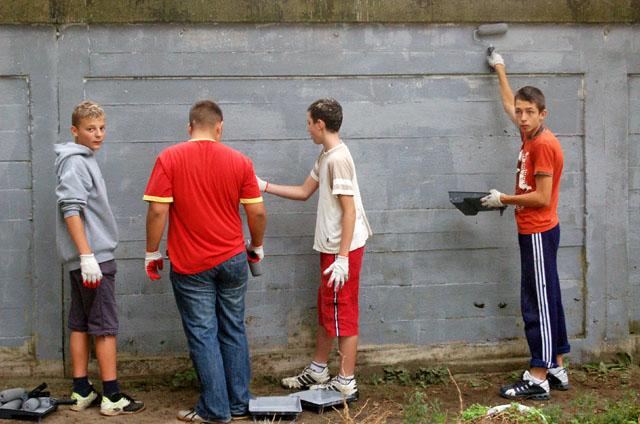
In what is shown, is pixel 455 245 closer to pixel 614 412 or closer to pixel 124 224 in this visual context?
pixel 614 412

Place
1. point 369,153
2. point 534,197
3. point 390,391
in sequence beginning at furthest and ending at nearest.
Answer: point 369,153
point 390,391
point 534,197

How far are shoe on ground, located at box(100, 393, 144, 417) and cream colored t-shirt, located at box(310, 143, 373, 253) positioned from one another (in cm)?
156

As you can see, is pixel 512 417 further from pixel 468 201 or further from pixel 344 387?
pixel 468 201

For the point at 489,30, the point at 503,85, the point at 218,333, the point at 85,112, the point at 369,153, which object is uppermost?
the point at 489,30

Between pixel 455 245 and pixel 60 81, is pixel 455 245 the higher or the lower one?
the lower one

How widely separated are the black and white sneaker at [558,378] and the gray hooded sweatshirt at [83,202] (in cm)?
313

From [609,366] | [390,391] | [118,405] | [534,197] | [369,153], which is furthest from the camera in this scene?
[609,366]

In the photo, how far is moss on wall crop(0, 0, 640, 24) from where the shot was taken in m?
5.93

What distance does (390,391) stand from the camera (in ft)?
20.5

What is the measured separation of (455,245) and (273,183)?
1.41m

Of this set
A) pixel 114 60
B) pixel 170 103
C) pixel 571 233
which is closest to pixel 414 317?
pixel 571 233

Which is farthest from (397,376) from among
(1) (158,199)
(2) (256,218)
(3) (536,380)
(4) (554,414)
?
(1) (158,199)

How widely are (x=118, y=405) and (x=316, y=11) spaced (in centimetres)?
295

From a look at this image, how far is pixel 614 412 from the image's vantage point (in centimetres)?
528
